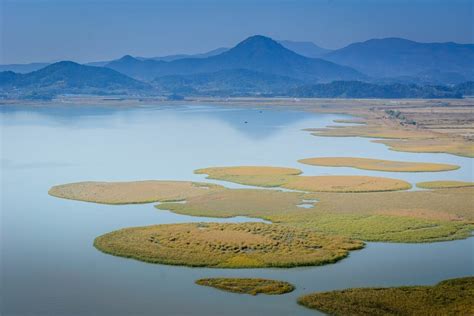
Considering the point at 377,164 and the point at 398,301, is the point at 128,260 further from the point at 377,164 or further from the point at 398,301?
the point at 377,164

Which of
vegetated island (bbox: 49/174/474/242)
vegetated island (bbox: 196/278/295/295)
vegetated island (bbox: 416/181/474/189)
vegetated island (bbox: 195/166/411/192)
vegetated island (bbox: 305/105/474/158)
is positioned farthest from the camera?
vegetated island (bbox: 305/105/474/158)

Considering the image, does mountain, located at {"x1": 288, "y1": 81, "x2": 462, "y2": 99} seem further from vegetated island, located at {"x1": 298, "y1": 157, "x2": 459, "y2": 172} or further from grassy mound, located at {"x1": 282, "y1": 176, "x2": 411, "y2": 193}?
grassy mound, located at {"x1": 282, "y1": 176, "x2": 411, "y2": 193}

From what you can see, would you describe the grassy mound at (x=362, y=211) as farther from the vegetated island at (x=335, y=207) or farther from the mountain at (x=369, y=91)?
the mountain at (x=369, y=91)

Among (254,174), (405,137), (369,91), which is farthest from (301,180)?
(369,91)

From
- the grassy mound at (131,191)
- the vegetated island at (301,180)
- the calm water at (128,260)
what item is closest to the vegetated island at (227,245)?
the calm water at (128,260)

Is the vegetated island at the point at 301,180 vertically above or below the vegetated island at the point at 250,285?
above

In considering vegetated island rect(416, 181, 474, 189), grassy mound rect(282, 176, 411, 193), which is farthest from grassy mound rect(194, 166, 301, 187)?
vegetated island rect(416, 181, 474, 189)
